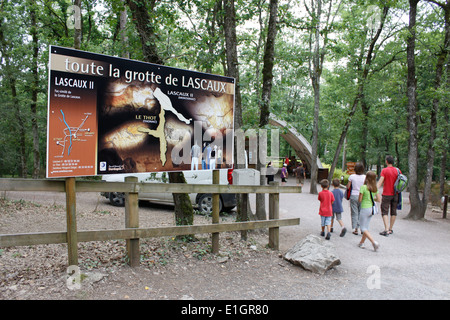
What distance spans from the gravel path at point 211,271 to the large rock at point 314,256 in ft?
0.38

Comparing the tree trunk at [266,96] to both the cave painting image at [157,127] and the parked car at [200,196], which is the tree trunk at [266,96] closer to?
the parked car at [200,196]

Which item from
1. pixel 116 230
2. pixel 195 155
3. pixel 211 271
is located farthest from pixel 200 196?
pixel 116 230

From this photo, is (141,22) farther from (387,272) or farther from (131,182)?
(387,272)

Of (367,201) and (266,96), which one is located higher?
(266,96)

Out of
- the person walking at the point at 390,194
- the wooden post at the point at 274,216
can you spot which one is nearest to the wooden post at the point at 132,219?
the wooden post at the point at 274,216

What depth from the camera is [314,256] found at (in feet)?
18.2

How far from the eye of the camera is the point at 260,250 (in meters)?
6.29

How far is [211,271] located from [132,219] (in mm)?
1404

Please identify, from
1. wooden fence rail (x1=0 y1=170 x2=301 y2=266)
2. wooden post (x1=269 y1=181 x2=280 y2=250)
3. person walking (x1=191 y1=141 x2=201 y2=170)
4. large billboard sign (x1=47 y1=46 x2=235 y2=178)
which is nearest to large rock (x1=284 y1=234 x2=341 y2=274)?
wooden post (x1=269 y1=181 x2=280 y2=250)

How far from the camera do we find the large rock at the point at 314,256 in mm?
5406

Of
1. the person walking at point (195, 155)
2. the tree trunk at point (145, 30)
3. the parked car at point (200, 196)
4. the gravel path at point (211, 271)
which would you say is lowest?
the gravel path at point (211, 271)

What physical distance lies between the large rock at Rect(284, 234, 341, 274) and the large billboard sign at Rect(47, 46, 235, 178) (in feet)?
Answer: 6.26

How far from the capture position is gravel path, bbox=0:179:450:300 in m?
3.96

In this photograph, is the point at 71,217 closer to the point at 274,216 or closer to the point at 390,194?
the point at 274,216
